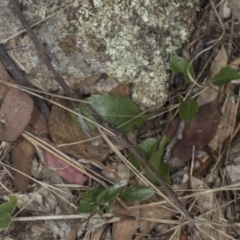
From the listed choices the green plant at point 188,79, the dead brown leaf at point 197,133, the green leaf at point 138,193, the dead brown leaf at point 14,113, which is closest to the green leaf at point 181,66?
the green plant at point 188,79

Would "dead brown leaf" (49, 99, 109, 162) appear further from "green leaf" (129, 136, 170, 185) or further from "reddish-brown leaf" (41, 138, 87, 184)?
"green leaf" (129, 136, 170, 185)

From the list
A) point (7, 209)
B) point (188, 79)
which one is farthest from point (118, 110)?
point (7, 209)

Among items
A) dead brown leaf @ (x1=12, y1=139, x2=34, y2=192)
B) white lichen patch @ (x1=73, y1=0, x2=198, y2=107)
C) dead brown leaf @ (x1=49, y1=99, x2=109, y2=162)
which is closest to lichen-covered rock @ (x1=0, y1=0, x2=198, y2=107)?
white lichen patch @ (x1=73, y1=0, x2=198, y2=107)

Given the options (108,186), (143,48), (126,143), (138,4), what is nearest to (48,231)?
(108,186)

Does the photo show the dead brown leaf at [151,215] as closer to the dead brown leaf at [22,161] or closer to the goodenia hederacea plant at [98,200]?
the goodenia hederacea plant at [98,200]

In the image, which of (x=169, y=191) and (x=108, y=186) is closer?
(x=169, y=191)

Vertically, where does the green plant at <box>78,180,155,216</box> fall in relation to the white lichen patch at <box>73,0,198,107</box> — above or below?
below

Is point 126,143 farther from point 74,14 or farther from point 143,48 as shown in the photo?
point 74,14
